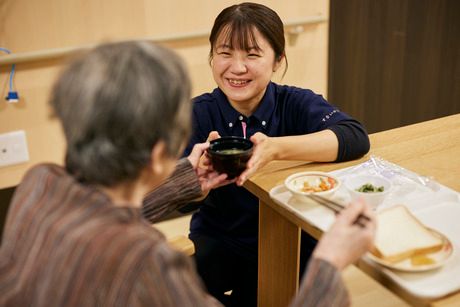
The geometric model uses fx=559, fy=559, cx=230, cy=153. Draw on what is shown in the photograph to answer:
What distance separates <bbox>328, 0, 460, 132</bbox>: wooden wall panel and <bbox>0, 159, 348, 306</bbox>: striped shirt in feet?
8.59

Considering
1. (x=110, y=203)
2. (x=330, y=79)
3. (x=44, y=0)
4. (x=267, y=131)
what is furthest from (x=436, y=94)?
(x=110, y=203)

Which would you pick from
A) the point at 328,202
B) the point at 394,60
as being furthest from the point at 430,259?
the point at 394,60

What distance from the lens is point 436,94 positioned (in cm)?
375

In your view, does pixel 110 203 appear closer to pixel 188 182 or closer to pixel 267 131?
pixel 188 182

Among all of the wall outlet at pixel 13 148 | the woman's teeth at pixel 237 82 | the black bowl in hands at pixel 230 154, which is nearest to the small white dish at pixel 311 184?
the black bowl in hands at pixel 230 154

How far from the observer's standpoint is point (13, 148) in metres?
2.64

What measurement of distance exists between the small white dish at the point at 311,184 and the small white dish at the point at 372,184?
0.05m

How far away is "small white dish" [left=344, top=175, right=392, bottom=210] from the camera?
1.34 meters

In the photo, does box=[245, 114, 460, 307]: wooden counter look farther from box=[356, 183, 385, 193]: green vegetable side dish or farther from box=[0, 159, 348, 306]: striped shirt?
box=[0, 159, 348, 306]: striped shirt

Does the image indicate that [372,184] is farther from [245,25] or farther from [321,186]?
[245,25]

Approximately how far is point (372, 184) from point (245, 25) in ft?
2.09

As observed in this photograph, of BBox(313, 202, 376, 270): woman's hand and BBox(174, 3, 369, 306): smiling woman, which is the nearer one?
BBox(313, 202, 376, 270): woman's hand

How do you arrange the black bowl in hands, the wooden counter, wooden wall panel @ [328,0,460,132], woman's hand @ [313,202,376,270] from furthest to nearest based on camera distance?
wooden wall panel @ [328,0,460,132], the wooden counter, the black bowl in hands, woman's hand @ [313,202,376,270]

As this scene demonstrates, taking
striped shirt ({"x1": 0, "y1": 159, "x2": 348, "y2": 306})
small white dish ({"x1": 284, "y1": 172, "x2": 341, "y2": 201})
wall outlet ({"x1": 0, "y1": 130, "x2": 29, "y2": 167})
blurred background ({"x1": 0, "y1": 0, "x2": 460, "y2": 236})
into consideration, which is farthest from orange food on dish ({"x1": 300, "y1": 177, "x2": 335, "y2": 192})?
wall outlet ({"x1": 0, "y1": 130, "x2": 29, "y2": 167})
